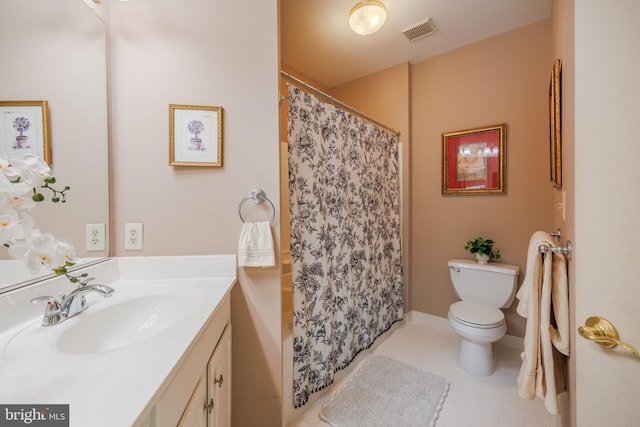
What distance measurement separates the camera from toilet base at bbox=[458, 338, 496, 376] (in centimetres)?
164

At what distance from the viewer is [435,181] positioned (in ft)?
7.43

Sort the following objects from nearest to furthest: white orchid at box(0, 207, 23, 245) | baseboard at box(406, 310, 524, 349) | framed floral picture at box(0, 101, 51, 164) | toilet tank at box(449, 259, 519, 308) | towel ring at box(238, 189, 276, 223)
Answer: white orchid at box(0, 207, 23, 245)
framed floral picture at box(0, 101, 51, 164)
towel ring at box(238, 189, 276, 223)
toilet tank at box(449, 259, 519, 308)
baseboard at box(406, 310, 524, 349)

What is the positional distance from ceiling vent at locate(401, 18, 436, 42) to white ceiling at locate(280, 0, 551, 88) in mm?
30

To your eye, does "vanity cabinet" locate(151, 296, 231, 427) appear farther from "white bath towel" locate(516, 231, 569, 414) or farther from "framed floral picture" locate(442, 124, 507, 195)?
"framed floral picture" locate(442, 124, 507, 195)

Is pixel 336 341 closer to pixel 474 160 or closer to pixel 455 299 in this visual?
pixel 455 299

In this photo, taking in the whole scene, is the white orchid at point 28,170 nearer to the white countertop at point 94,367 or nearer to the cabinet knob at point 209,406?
the white countertop at point 94,367

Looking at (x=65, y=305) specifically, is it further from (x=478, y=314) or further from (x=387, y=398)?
(x=478, y=314)

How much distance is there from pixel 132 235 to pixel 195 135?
556mm

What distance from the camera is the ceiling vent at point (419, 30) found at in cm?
181

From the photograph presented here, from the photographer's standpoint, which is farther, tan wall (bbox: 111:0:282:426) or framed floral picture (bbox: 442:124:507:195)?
framed floral picture (bbox: 442:124:507:195)

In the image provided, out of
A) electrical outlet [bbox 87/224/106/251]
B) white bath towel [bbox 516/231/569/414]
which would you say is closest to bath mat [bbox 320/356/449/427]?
white bath towel [bbox 516/231/569/414]

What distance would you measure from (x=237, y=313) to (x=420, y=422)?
1.17 metres

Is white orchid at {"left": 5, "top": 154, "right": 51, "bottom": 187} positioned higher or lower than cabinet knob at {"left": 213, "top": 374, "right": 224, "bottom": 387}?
higher

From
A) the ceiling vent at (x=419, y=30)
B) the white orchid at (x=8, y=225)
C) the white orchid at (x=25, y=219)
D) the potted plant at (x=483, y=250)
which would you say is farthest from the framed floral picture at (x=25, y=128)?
the potted plant at (x=483, y=250)
